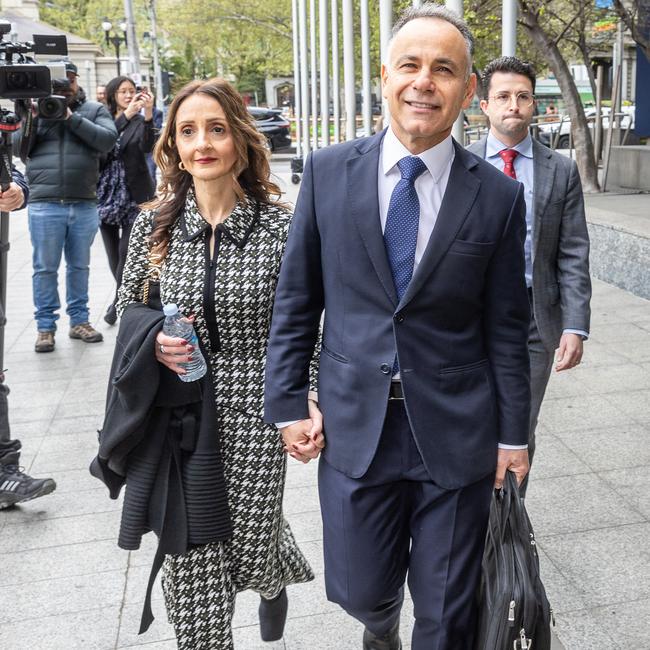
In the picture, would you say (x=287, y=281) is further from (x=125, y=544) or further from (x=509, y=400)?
(x=125, y=544)

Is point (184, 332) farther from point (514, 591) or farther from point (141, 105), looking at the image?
point (141, 105)

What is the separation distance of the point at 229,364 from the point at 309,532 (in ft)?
5.24

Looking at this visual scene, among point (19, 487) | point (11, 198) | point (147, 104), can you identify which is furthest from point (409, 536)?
point (147, 104)

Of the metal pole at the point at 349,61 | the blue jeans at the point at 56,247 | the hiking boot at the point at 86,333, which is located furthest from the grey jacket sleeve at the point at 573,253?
the metal pole at the point at 349,61

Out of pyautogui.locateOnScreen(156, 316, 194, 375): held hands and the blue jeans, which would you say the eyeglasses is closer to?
pyautogui.locateOnScreen(156, 316, 194, 375): held hands

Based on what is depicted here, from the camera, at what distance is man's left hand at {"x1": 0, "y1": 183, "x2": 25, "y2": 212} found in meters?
4.53

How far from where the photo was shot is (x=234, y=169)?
3.14 m

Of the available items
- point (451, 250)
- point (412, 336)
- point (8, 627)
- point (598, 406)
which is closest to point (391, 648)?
point (412, 336)

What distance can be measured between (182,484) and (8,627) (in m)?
1.21

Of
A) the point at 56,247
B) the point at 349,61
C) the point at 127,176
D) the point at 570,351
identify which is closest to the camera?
the point at 570,351

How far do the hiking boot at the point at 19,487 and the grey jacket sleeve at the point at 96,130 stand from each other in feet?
11.6

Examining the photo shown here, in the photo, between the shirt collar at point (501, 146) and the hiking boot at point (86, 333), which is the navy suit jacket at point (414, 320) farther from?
the hiking boot at point (86, 333)

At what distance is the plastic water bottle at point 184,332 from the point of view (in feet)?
9.38

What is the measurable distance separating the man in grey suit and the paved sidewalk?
70 cm
